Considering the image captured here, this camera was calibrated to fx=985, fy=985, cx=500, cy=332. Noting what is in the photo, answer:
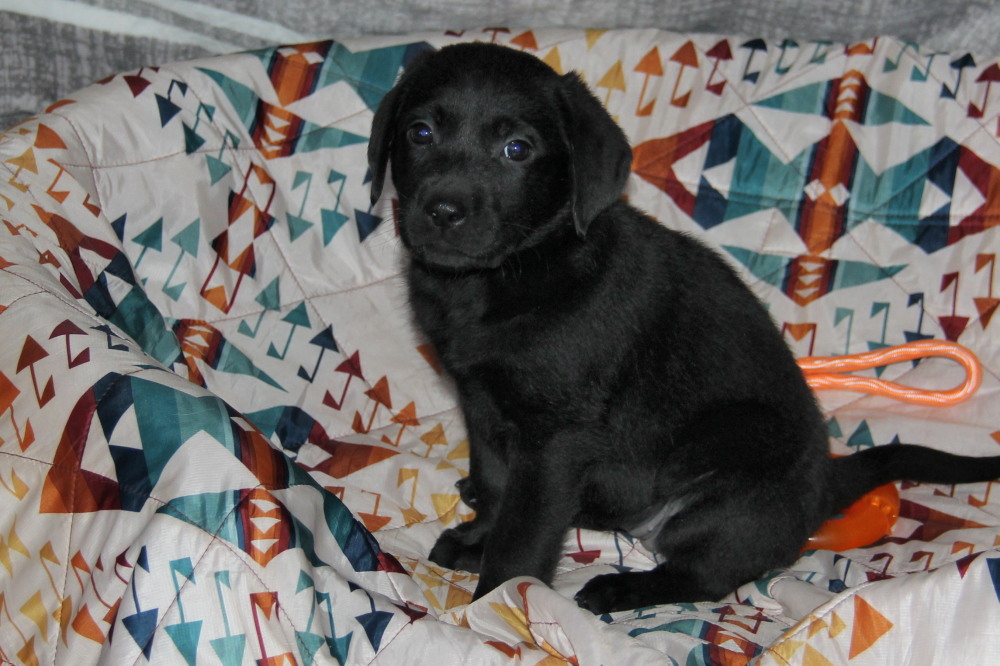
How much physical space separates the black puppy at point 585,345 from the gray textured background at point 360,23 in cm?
129

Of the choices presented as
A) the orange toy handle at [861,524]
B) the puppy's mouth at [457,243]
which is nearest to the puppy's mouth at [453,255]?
the puppy's mouth at [457,243]

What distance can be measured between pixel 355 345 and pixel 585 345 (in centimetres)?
101

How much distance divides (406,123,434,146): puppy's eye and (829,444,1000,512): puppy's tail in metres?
1.20

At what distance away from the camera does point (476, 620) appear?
1888mm

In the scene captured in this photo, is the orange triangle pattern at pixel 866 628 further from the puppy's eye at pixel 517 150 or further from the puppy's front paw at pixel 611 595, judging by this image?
the puppy's eye at pixel 517 150

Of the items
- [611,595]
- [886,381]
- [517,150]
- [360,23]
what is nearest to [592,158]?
[517,150]

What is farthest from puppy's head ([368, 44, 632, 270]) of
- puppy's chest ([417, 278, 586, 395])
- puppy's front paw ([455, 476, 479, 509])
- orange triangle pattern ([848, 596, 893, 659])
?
orange triangle pattern ([848, 596, 893, 659])

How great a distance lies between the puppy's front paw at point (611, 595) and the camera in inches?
83.8

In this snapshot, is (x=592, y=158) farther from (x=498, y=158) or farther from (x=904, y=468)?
(x=904, y=468)

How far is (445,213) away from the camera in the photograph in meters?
1.86

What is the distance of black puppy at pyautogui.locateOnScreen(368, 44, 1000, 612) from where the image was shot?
197 cm

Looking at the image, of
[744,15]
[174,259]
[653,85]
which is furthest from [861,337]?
[174,259]

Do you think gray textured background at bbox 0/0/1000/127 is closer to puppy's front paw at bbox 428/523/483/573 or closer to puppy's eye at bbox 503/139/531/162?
puppy's eye at bbox 503/139/531/162

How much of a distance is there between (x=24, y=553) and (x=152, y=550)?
0.32 metres
